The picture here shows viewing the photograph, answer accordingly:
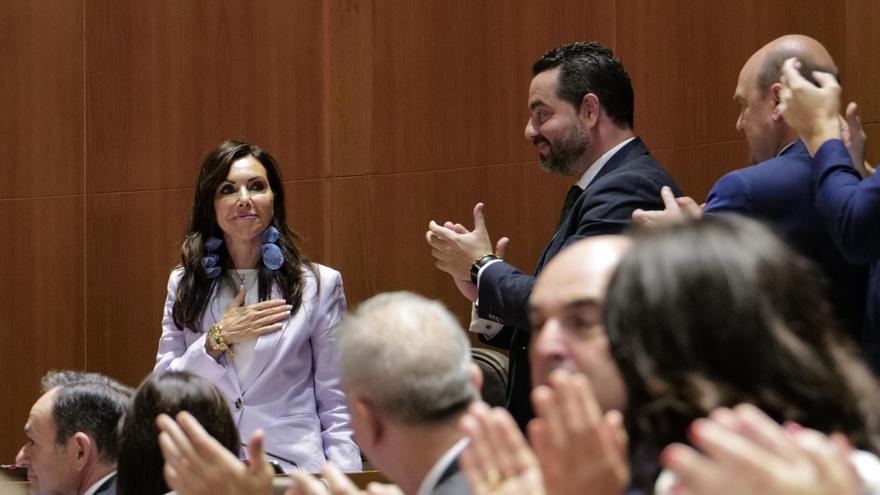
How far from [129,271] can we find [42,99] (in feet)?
2.74

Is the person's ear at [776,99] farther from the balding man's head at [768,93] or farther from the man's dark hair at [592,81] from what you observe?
the man's dark hair at [592,81]

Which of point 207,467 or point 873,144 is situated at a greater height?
point 873,144

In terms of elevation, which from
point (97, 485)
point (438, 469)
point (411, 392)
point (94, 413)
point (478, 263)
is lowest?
point (97, 485)

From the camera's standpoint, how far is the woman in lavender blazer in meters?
3.87

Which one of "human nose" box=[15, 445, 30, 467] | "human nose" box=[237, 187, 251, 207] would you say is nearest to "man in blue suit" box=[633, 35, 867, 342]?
"human nose" box=[15, 445, 30, 467]

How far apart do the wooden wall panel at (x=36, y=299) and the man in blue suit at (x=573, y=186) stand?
8.75ft

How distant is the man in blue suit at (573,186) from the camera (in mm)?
3156

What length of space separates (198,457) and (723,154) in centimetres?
285

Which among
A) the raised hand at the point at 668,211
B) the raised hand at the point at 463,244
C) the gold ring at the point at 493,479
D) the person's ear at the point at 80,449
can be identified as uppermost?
the raised hand at the point at 668,211

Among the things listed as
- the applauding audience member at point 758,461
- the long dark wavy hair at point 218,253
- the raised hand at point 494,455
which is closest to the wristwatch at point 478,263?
the long dark wavy hair at point 218,253

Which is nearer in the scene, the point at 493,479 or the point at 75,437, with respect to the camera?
the point at 493,479

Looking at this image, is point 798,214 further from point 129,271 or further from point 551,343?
point 129,271

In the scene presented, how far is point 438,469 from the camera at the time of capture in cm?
189

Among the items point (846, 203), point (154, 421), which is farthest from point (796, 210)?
point (154, 421)
